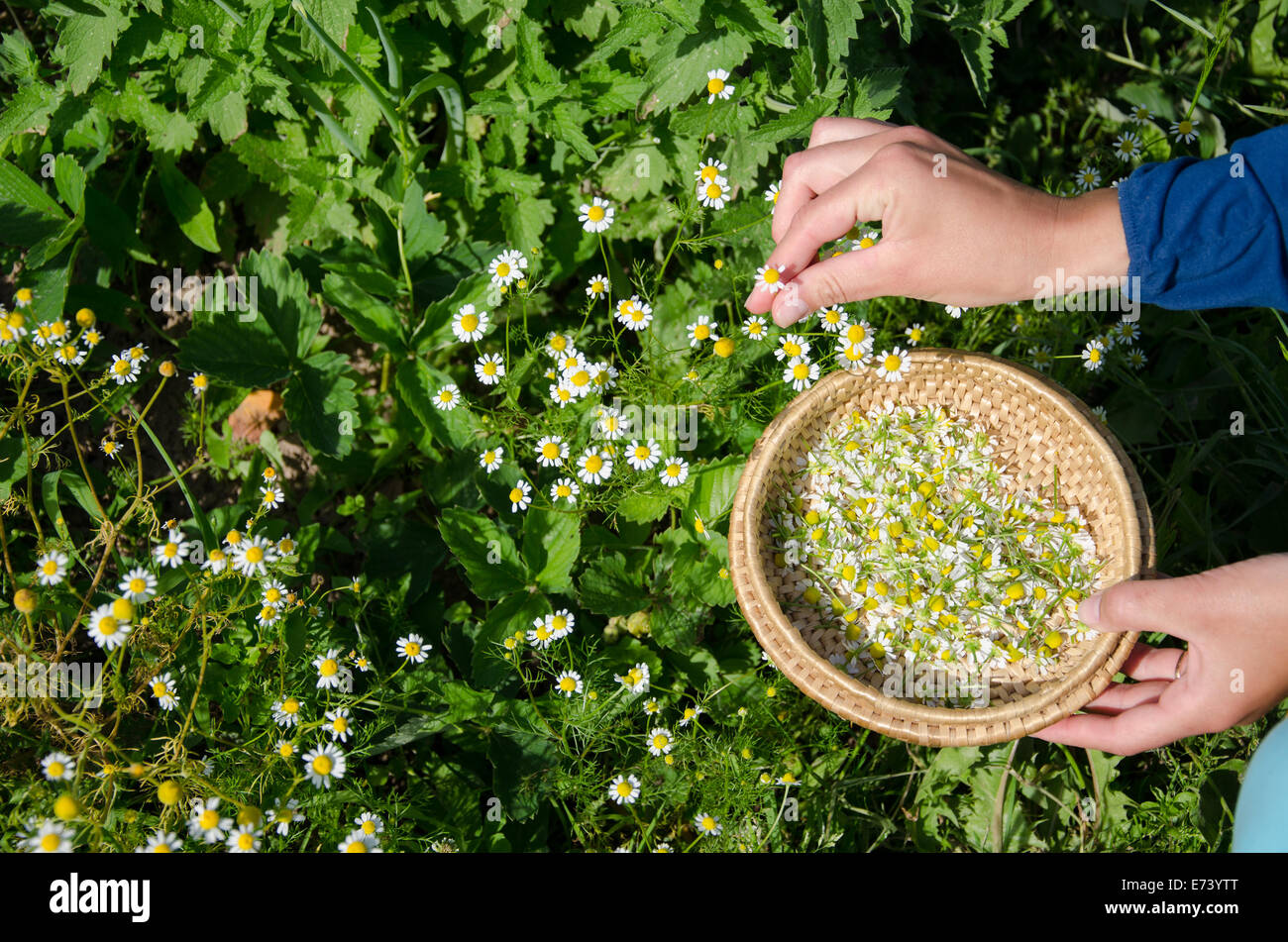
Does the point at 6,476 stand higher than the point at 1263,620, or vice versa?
the point at 1263,620

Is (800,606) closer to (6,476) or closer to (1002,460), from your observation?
(1002,460)

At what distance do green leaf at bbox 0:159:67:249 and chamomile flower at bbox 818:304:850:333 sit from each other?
2007 millimetres

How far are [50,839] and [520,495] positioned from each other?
107 centimetres

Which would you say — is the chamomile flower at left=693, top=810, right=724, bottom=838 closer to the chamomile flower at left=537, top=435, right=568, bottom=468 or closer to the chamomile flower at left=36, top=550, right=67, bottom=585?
the chamomile flower at left=537, top=435, right=568, bottom=468

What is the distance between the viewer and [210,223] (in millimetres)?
2576

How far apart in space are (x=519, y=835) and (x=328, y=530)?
0.92m

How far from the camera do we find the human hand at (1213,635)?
1.65 m

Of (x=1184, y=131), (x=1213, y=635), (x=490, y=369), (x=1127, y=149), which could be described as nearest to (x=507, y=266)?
(x=490, y=369)

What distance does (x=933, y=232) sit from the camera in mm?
1651

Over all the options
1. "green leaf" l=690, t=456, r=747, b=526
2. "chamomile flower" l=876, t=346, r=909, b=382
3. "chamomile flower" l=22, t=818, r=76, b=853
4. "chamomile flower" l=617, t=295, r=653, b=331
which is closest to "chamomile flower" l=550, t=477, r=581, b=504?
"green leaf" l=690, t=456, r=747, b=526

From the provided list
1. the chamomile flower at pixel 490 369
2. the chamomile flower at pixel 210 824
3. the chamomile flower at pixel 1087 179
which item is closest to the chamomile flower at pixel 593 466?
the chamomile flower at pixel 490 369
